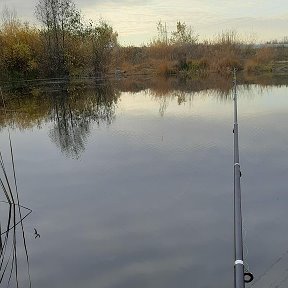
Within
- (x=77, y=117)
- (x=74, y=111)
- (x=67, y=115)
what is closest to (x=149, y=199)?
(x=77, y=117)

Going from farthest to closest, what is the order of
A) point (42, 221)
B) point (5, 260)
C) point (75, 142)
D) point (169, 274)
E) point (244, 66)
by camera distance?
point (244, 66)
point (75, 142)
point (42, 221)
point (5, 260)
point (169, 274)

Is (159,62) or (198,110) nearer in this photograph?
(198,110)

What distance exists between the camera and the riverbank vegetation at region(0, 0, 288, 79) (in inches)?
1029

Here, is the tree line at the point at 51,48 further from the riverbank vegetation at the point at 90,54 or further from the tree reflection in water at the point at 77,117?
the tree reflection in water at the point at 77,117

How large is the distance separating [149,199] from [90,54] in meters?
25.9

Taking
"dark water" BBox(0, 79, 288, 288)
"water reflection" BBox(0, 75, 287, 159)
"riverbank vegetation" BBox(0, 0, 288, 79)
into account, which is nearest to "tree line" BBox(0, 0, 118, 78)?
"riverbank vegetation" BBox(0, 0, 288, 79)

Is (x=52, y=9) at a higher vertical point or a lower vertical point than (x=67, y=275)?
higher

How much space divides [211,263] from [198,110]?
26.2ft

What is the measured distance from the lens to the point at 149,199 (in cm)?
448

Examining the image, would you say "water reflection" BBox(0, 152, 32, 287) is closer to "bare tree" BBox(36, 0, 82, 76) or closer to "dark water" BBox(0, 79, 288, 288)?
"dark water" BBox(0, 79, 288, 288)

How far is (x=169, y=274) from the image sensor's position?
2.98 meters

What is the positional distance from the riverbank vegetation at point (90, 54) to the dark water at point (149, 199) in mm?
17688

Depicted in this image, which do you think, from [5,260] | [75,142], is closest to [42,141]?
[75,142]

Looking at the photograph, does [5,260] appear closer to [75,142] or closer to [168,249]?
[168,249]
